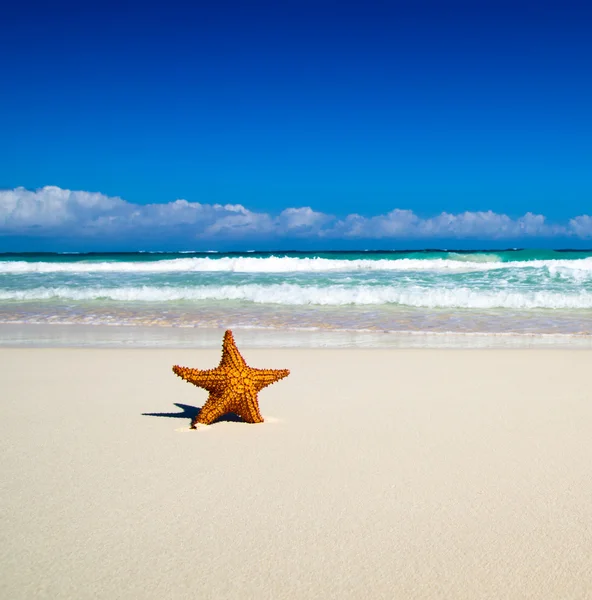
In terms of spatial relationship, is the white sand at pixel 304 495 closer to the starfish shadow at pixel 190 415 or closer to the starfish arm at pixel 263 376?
the starfish shadow at pixel 190 415

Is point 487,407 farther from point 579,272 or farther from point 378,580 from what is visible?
point 579,272

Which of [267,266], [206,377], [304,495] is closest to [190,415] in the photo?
[206,377]

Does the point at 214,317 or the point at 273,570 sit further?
the point at 214,317

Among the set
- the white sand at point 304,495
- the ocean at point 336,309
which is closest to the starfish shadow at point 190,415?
the white sand at point 304,495

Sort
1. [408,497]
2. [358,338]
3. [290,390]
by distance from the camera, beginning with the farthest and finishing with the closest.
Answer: [358,338] → [290,390] → [408,497]

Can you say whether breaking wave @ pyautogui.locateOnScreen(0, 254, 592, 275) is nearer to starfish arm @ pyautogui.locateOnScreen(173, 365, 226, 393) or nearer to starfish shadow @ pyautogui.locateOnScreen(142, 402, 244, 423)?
starfish shadow @ pyautogui.locateOnScreen(142, 402, 244, 423)

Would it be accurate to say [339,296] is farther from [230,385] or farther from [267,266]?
[267,266]

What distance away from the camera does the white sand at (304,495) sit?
2012 mm

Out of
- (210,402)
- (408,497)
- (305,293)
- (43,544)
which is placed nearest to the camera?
(43,544)

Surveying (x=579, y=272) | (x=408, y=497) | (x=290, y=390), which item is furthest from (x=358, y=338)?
(x=579, y=272)

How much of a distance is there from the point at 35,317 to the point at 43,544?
31.6 feet

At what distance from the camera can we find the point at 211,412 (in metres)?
3.74

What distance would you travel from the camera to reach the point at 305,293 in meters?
14.1

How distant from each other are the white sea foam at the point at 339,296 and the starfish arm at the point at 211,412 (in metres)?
8.90
